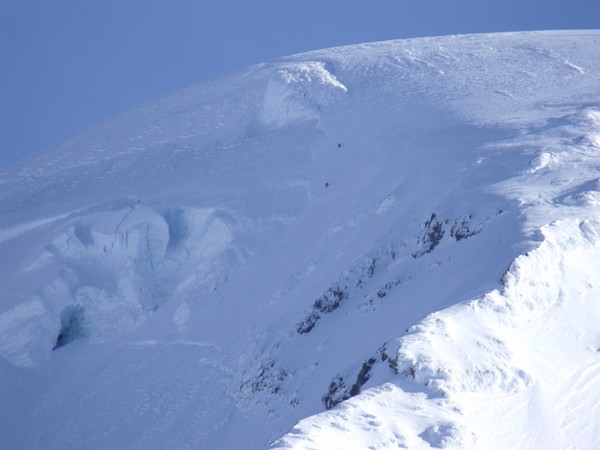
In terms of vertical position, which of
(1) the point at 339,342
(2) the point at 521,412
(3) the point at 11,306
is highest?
(2) the point at 521,412

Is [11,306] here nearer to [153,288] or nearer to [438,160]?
[153,288]

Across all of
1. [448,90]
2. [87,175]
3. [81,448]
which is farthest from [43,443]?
[448,90]

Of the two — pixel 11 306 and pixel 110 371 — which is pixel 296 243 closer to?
pixel 110 371

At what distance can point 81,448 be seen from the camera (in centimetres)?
2356

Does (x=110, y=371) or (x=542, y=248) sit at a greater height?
(x=542, y=248)

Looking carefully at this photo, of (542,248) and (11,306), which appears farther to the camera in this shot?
(11,306)

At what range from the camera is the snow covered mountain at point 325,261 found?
547 inches

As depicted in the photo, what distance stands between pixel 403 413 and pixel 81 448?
14.1 meters

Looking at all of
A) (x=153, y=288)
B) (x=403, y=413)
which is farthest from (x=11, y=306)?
(x=403, y=413)

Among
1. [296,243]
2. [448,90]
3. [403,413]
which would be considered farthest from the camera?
[448,90]

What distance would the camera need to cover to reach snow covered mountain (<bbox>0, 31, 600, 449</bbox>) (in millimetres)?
13891

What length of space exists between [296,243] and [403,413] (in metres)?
16.4

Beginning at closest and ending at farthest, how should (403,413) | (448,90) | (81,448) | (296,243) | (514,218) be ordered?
(403,413), (514,218), (81,448), (296,243), (448,90)

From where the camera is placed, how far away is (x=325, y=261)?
2548cm
